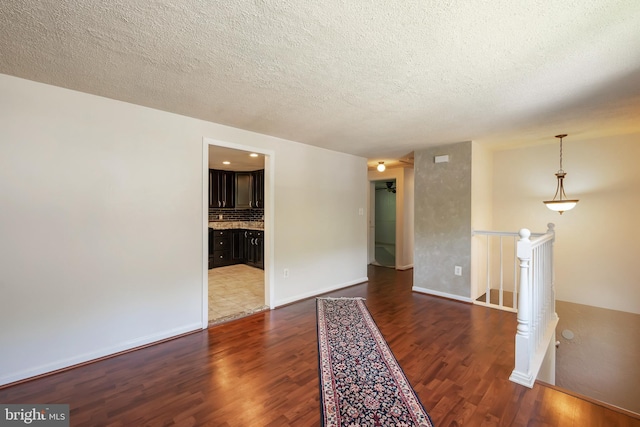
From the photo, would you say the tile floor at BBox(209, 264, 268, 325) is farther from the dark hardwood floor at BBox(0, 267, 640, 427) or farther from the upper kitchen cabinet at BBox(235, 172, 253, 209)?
the upper kitchen cabinet at BBox(235, 172, 253, 209)

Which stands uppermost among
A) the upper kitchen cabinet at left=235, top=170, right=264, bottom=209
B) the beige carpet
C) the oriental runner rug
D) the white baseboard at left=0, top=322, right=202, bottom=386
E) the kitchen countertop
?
the upper kitchen cabinet at left=235, top=170, right=264, bottom=209

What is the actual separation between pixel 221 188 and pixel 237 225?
0.99 m

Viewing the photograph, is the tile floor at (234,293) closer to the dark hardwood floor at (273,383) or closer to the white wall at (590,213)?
the dark hardwood floor at (273,383)

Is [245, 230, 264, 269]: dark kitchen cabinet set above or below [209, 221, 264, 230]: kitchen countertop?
below

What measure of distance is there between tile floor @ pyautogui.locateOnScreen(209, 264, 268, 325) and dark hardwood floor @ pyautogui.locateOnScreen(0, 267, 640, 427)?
375 mm

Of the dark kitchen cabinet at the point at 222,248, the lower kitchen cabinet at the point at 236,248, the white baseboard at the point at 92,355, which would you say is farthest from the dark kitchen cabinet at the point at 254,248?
the white baseboard at the point at 92,355

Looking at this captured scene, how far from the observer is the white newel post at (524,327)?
204cm

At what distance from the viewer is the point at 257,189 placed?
6371 mm

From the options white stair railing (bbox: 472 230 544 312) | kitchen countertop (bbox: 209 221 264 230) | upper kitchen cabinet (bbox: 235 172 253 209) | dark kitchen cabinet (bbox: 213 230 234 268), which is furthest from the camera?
upper kitchen cabinet (bbox: 235 172 253 209)

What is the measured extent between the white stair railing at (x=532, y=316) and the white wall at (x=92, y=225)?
300 centimetres

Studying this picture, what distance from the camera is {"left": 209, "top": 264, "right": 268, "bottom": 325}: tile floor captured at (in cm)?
347

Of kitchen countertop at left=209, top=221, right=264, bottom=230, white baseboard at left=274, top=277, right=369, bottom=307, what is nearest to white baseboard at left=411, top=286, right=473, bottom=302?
white baseboard at left=274, top=277, right=369, bottom=307

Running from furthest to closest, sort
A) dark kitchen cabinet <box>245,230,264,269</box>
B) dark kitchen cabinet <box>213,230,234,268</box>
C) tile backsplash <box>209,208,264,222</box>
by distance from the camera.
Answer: tile backsplash <box>209,208,264,222</box>
dark kitchen cabinet <box>213,230,234,268</box>
dark kitchen cabinet <box>245,230,264,269</box>

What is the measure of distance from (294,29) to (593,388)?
4066 mm
